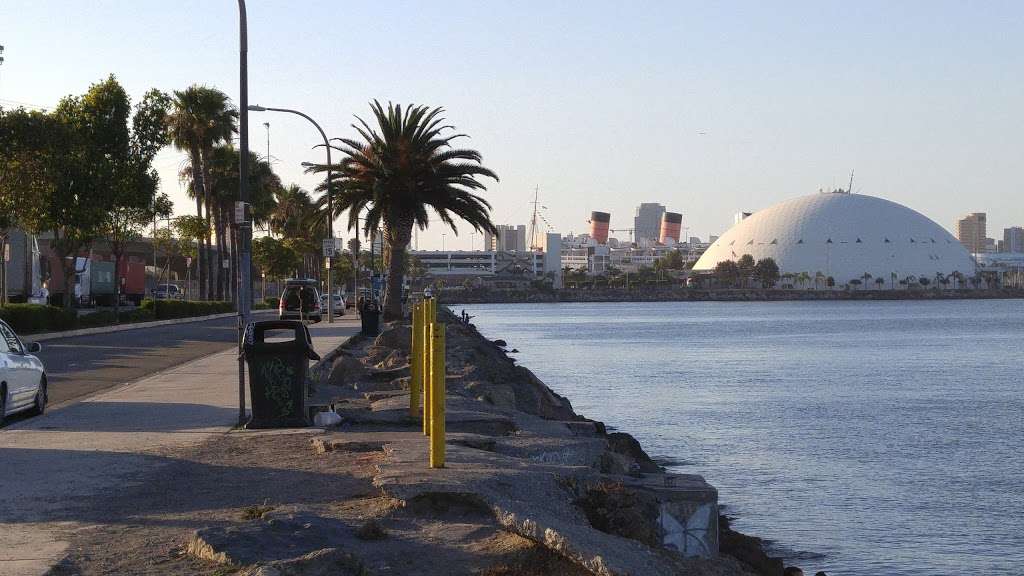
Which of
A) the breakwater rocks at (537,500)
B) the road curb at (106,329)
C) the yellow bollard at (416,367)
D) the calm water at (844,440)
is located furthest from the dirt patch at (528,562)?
the road curb at (106,329)

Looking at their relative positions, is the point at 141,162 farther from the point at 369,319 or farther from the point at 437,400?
the point at 437,400

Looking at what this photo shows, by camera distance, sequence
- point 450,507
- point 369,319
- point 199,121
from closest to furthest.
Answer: point 450,507 < point 369,319 < point 199,121

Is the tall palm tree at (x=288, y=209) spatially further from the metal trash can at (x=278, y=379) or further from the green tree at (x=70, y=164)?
the metal trash can at (x=278, y=379)

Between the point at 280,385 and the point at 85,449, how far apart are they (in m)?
2.47

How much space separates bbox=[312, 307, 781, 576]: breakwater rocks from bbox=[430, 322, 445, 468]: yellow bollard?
0.13 meters

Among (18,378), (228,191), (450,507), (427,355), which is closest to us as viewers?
(450,507)

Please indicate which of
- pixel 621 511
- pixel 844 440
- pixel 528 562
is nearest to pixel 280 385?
pixel 621 511

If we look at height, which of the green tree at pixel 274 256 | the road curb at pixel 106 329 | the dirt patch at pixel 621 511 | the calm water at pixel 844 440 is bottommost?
the calm water at pixel 844 440

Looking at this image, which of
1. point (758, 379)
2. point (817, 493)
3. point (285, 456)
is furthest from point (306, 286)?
point (285, 456)

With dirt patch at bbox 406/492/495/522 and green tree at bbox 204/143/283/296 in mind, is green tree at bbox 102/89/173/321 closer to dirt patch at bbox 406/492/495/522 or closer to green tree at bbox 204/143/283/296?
green tree at bbox 204/143/283/296

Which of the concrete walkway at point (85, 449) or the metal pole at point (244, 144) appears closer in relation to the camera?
the concrete walkway at point (85, 449)

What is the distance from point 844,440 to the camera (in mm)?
25047

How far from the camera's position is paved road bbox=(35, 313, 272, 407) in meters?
22.7

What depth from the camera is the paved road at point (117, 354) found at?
74.5ft
